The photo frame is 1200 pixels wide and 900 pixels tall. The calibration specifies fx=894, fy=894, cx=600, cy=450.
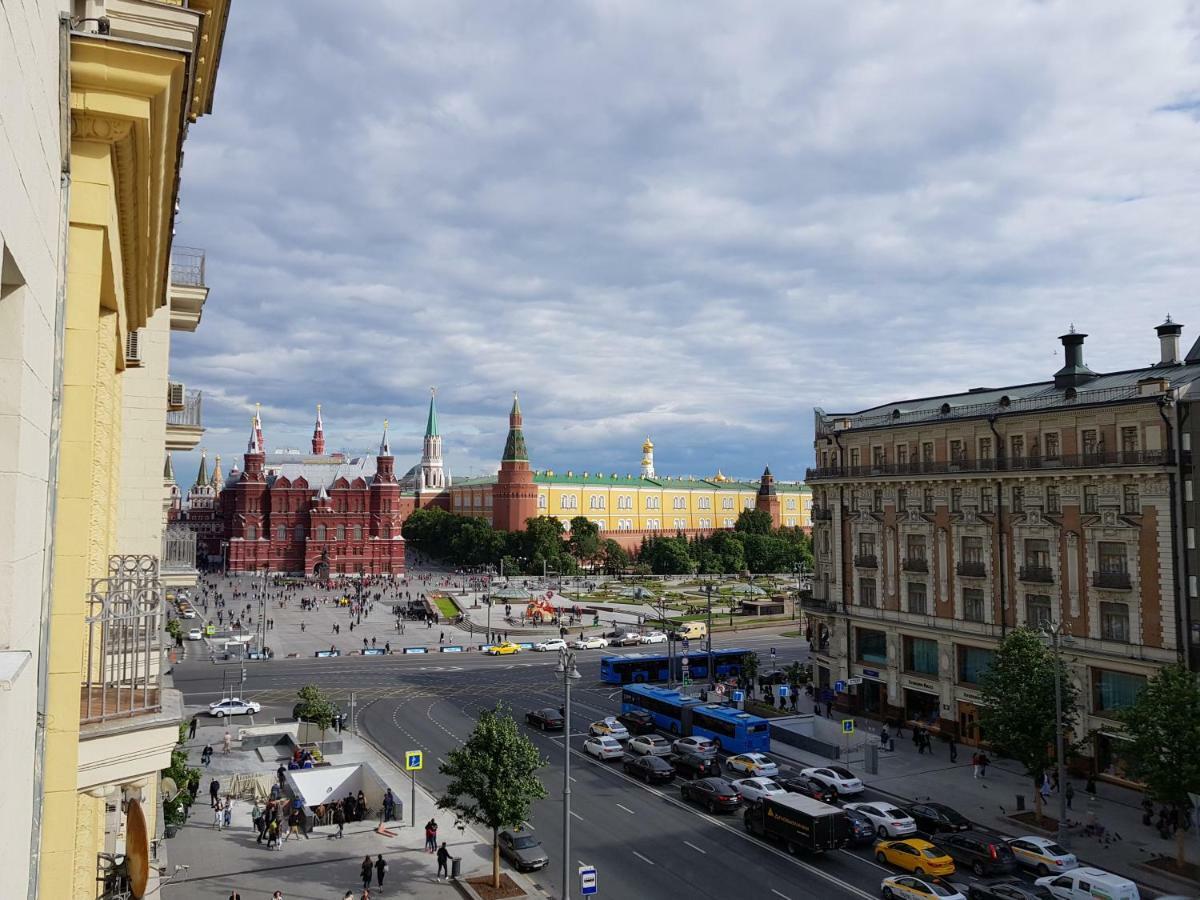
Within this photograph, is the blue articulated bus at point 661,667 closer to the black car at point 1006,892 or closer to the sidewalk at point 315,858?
the sidewalk at point 315,858

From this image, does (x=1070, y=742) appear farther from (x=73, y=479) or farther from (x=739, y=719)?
(x=73, y=479)

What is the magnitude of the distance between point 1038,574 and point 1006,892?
19.0 metres

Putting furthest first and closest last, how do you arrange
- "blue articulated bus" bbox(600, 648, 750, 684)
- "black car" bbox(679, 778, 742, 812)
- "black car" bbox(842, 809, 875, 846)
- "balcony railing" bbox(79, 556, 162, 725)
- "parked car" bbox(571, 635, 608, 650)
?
"parked car" bbox(571, 635, 608, 650) < "blue articulated bus" bbox(600, 648, 750, 684) < "black car" bbox(679, 778, 742, 812) < "black car" bbox(842, 809, 875, 846) < "balcony railing" bbox(79, 556, 162, 725)

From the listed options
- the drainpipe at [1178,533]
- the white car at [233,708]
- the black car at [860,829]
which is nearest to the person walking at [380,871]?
the black car at [860,829]

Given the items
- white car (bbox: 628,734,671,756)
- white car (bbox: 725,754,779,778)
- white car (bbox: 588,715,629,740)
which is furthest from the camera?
white car (bbox: 588,715,629,740)

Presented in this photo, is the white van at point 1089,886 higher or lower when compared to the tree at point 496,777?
lower

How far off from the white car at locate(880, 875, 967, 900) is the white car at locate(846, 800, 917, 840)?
463 centimetres

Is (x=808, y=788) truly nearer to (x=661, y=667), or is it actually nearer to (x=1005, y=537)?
(x=1005, y=537)

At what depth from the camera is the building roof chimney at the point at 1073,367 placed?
43656mm

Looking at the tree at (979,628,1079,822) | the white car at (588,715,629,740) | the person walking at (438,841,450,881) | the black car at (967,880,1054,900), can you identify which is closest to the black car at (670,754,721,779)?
the white car at (588,715,629,740)

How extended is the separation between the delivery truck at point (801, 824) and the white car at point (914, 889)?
293 centimetres

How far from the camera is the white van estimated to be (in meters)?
23.0

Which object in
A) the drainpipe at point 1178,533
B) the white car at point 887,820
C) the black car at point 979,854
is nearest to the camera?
the black car at point 979,854

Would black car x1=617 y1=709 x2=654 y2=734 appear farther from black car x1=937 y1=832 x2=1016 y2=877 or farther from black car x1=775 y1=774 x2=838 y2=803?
black car x1=937 y1=832 x2=1016 y2=877
